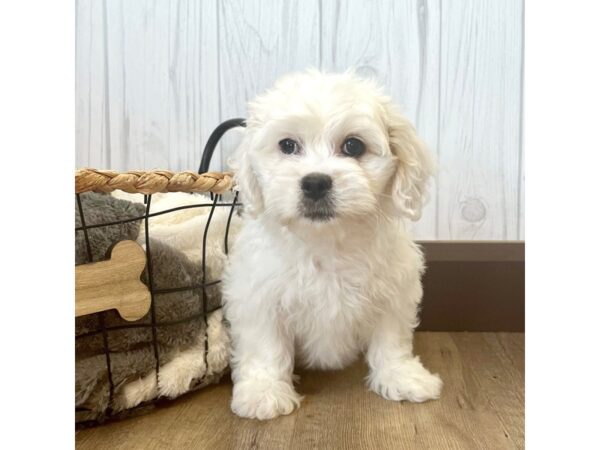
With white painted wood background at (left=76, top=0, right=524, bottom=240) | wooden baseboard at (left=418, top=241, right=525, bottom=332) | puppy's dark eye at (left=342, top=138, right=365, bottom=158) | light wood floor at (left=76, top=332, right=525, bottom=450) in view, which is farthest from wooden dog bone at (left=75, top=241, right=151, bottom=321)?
wooden baseboard at (left=418, top=241, right=525, bottom=332)

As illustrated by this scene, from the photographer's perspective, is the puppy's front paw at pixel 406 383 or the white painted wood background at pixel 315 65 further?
the white painted wood background at pixel 315 65

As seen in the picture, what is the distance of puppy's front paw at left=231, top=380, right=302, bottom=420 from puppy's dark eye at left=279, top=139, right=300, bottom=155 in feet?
1.83

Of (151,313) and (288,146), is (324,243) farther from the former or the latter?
(151,313)

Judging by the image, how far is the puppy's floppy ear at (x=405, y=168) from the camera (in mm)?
1312

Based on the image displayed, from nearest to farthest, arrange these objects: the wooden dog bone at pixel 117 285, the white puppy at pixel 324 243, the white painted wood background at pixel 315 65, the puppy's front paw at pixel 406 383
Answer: the wooden dog bone at pixel 117 285 → the white puppy at pixel 324 243 → the puppy's front paw at pixel 406 383 → the white painted wood background at pixel 315 65

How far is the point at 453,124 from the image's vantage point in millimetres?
1996

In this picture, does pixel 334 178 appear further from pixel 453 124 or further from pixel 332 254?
pixel 453 124

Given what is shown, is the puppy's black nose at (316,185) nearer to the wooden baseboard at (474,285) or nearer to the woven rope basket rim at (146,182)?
the woven rope basket rim at (146,182)

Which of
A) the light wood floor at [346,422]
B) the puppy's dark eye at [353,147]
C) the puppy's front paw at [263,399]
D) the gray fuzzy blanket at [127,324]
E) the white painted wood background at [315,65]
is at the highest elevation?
the white painted wood background at [315,65]

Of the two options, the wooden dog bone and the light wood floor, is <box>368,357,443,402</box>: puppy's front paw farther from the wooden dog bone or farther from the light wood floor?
the wooden dog bone

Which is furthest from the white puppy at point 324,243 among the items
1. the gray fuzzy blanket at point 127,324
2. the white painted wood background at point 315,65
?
the white painted wood background at point 315,65
